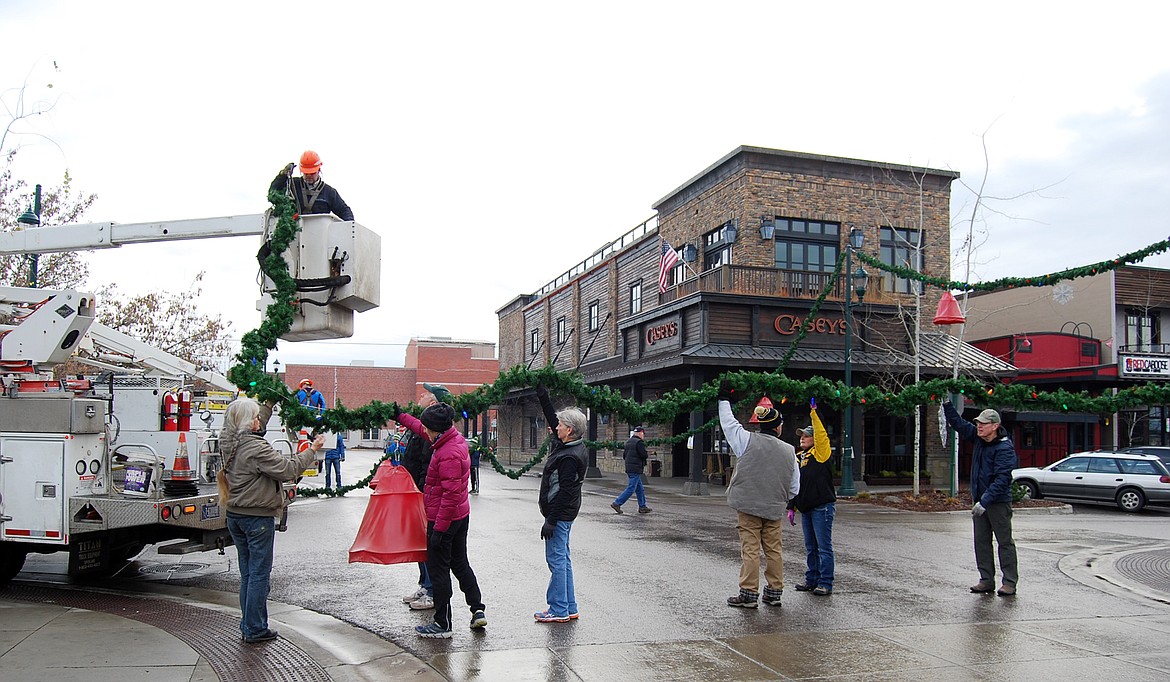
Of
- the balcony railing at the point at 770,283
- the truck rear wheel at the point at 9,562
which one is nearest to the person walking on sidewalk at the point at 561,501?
the truck rear wheel at the point at 9,562

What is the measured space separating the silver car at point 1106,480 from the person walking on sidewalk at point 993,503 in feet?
40.5

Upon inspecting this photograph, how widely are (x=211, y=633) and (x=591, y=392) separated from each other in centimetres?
388

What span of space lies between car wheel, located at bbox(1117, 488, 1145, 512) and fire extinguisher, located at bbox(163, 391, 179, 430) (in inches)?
793

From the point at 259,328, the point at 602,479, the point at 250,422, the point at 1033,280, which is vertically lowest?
the point at 602,479

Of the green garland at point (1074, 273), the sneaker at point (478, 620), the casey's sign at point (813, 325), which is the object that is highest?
the casey's sign at point (813, 325)

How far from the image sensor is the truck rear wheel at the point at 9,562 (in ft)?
27.6

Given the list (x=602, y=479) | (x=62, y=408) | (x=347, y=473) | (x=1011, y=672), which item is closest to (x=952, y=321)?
(x=1011, y=672)

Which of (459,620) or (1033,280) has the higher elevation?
A: (1033,280)

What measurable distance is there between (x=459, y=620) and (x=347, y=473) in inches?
870

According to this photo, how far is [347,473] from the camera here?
28.3m

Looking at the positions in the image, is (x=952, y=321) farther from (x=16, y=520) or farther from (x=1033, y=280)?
(x=16, y=520)

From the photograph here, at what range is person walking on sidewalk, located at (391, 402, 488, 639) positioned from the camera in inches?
263

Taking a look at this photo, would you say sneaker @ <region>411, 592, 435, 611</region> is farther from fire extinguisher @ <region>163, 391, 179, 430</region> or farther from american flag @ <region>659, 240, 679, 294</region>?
american flag @ <region>659, 240, 679, 294</region>

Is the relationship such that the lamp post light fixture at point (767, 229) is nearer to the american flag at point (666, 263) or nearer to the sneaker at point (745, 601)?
the american flag at point (666, 263)
